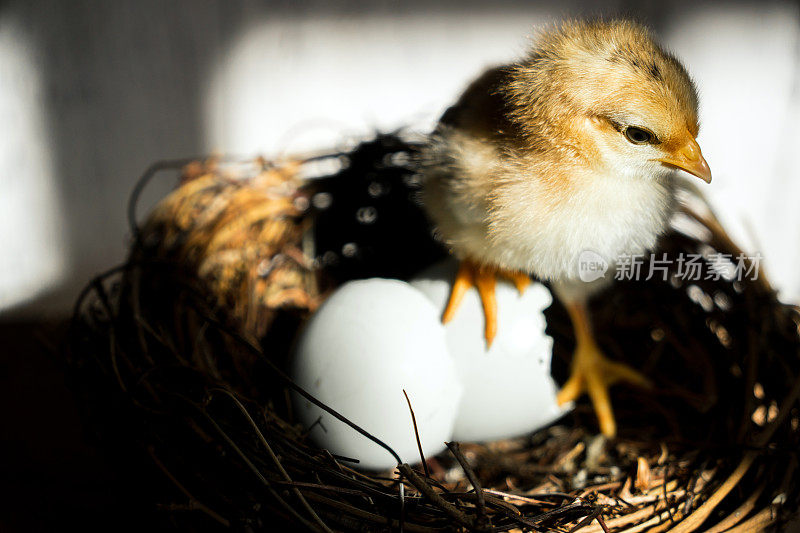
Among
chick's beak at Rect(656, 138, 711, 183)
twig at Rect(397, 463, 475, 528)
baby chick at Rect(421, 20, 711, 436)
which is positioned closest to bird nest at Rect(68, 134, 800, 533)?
twig at Rect(397, 463, 475, 528)

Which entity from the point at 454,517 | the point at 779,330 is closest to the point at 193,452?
the point at 454,517

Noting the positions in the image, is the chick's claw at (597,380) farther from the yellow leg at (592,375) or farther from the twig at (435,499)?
the twig at (435,499)

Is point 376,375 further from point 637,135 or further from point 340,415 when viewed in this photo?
point 637,135

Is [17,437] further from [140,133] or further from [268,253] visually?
[140,133]

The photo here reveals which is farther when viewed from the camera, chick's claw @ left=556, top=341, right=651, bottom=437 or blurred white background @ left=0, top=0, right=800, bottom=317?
blurred white background @ left=0, top=0, right=800, bottom=317

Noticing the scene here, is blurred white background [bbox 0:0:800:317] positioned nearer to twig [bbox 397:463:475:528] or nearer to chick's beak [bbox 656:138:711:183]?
chick's beak [bbox 656:138:711:183]

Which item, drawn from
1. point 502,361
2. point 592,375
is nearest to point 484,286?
point 502,361
